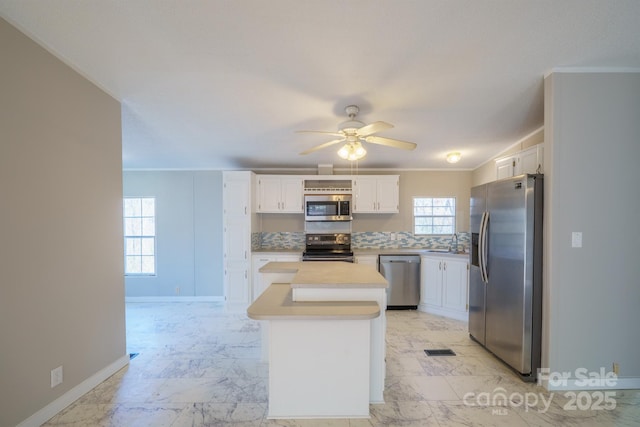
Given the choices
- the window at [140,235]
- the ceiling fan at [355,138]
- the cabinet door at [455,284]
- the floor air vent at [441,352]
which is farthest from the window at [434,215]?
the window at [140,235]

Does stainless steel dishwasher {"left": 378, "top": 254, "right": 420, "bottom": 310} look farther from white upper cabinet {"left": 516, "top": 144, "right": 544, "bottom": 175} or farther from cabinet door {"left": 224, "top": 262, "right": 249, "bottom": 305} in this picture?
cabinet door {"left": 224, "top": 262, "right": 249, "bottom": 305}

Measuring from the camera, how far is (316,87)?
2.47 m

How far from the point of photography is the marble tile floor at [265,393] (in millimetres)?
1946

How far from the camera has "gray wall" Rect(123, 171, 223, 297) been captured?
A: 4859 mm

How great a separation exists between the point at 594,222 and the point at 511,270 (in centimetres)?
73

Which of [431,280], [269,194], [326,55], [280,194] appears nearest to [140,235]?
[269,194]

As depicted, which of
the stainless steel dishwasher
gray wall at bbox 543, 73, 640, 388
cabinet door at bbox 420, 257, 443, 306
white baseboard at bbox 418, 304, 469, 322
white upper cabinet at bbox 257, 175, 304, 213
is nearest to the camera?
gray wall at bbox 543, 73, 640, 388

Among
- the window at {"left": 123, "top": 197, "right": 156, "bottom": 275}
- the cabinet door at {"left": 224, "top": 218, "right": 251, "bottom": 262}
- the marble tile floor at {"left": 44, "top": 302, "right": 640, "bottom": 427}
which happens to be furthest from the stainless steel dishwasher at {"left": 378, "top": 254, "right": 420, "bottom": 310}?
the window at {"left": 123, "top": 197, "right": 156, "bottom": 275}

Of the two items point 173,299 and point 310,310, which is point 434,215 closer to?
point 310,310

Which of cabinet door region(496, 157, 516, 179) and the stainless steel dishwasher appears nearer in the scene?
cabinet door region(496, 157, 516, 179)

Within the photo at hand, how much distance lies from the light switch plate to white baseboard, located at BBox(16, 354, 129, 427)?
13.8 ft

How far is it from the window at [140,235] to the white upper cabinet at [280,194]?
6.70 feet

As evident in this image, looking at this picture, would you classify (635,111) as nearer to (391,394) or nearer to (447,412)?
(447,412)

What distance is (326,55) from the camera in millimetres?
2043
